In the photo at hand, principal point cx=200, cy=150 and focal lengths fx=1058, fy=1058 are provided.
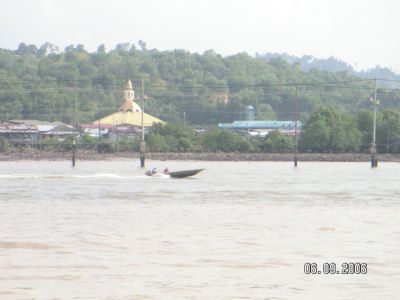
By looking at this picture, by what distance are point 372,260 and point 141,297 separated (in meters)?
6.65

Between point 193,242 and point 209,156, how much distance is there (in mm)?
75044

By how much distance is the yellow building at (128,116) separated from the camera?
13350 cm

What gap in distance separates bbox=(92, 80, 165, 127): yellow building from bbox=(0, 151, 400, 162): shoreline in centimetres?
2665

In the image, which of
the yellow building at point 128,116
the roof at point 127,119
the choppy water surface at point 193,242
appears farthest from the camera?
the roof at point 127,119

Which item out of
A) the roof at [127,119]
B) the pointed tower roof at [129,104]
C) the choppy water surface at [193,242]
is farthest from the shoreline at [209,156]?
the choppy water surface at [193,242]

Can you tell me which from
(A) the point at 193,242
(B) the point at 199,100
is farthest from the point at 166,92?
(A) the point at 193,242

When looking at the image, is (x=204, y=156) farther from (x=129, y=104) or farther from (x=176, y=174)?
(x=129, y=104)

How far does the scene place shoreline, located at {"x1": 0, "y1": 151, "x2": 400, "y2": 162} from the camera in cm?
9769

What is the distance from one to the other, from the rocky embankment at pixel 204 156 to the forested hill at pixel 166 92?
33464 mm

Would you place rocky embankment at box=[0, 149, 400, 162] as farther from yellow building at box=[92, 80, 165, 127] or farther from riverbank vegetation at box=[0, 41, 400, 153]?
yellow building at box=[92, 80, 165, 127]

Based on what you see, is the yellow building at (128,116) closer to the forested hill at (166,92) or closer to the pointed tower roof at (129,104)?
the pointed tower roof at (129,104)

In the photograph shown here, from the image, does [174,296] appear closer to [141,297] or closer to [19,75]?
[141,297]

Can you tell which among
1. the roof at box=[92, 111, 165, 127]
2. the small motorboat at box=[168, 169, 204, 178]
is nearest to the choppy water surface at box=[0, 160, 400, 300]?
the small motorboat at box=[168, 169, 204, 178]

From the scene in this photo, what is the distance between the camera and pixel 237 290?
20.2 meters
